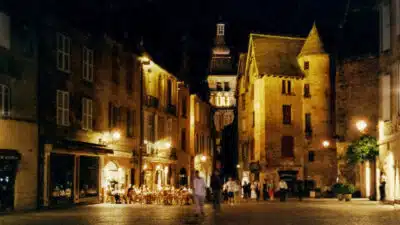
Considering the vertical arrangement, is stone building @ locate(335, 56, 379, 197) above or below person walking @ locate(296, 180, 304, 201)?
above

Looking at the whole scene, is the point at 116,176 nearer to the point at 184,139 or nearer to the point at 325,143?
the point at 184,139

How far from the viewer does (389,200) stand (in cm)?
4131

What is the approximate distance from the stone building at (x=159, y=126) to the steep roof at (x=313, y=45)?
16.3 meters

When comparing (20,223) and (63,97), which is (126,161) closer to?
(63,97)

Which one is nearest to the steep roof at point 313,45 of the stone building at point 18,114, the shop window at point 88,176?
the shop window at point 88,176

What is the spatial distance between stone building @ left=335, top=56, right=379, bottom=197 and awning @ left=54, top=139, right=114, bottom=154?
874 inches

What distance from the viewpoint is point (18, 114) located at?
33594 millimetres

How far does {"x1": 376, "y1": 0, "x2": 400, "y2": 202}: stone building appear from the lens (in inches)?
1528

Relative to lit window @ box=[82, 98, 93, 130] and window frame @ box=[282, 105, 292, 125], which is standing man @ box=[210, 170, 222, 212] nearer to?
lit window @ box=[82, 98, 93, 130]

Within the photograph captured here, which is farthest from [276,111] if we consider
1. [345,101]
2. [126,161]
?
[126,161]

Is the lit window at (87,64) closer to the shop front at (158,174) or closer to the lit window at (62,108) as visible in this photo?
the lit window at (62,108)

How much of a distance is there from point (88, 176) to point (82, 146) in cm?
281

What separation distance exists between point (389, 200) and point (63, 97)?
18.5 m

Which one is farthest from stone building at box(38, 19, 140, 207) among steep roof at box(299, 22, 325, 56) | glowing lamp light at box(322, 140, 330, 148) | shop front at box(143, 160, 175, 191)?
steep roof at box(299, 22, 325, 56)
